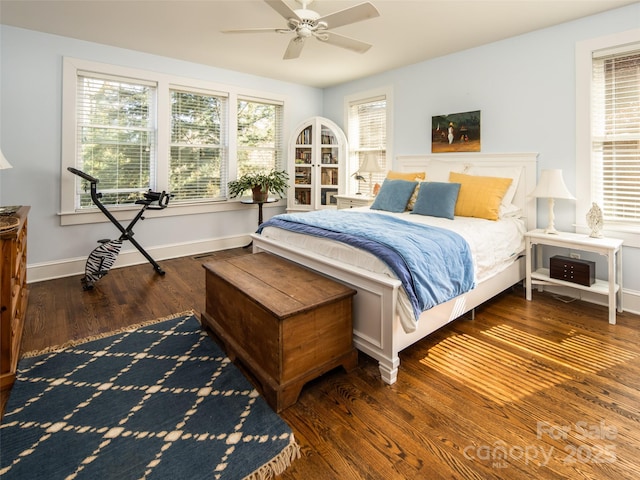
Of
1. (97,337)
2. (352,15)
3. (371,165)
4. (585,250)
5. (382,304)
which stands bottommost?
(97,337)

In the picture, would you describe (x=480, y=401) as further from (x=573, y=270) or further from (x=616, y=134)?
(x=616, y=134)

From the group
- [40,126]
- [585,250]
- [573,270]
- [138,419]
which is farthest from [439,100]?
[40,126]

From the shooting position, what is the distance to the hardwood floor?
1.46 m

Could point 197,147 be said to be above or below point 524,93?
below

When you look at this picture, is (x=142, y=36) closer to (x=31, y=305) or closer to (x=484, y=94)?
(x=31, y=305)

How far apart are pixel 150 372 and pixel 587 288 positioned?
3.38 metres

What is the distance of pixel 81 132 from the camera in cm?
396

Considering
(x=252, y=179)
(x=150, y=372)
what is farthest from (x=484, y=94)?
(x=150, y=372)

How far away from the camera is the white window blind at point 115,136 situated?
3.99m

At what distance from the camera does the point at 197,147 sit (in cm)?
484

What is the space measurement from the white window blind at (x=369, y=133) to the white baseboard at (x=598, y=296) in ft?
8.57

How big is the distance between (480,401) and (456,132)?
127 inches

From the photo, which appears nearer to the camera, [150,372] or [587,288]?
[150,372]

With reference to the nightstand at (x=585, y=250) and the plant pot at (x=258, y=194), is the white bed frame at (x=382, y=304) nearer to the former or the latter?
the nightstand at (x=585, y=250)
